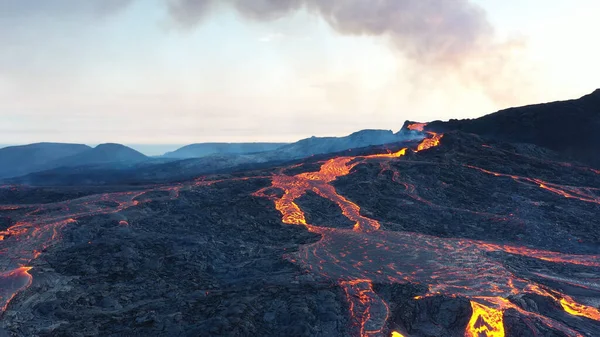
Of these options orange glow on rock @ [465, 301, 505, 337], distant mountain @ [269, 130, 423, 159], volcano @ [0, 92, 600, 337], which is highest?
distant mountain @ [269, 130, 423, 159]

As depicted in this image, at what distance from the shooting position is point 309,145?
16425cm

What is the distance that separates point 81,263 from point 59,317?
764cm

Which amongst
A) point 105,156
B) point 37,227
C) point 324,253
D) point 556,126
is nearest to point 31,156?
point 105,156

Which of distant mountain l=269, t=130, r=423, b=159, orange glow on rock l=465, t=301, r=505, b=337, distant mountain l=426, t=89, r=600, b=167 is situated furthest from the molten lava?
distant mountain l=269, t=130, r=423, b=159

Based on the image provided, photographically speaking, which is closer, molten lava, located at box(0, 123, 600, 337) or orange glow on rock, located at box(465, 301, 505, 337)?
orange glow on rock, located at box(465, 301, 505, 337)

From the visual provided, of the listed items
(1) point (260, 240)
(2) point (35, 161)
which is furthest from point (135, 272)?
(2) point (35, 161)

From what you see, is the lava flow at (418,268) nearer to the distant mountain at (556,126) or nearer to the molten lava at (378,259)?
the molten lava at (378,259)

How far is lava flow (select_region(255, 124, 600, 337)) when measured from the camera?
19.5 meters

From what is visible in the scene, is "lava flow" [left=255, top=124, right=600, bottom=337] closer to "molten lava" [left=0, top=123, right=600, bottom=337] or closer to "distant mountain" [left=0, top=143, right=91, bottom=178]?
"molten lava" [left=0, top=123, right=600, bottom=337]

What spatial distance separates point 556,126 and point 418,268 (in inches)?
2300

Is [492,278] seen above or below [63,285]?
below

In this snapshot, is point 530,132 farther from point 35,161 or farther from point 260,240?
point 35,161

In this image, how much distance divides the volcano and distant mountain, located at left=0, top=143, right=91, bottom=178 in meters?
133

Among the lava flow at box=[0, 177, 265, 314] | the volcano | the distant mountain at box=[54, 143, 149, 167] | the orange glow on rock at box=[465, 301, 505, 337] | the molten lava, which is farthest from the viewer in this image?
the distant mountain at box=[54, 143, 149, 167]
